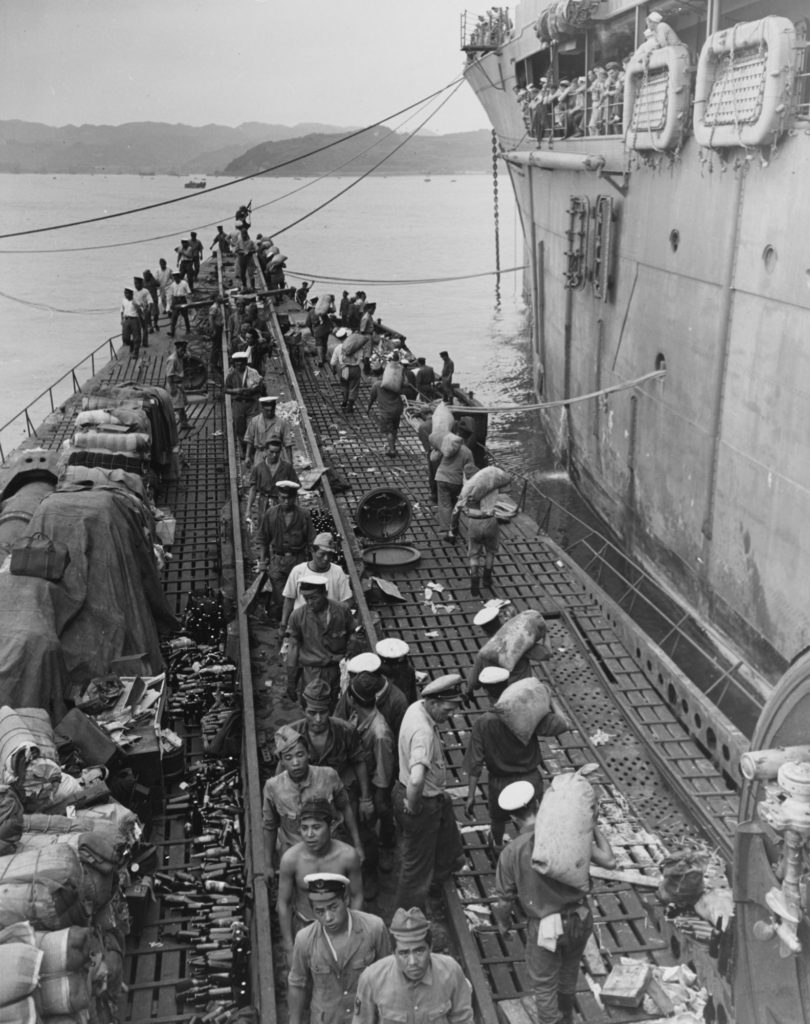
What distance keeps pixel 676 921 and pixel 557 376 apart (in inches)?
775

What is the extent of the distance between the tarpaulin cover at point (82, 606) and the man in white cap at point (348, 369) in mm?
8764

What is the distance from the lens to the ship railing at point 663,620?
1221 cm

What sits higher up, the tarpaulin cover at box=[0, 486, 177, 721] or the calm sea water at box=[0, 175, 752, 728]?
the tarpaulin cover at box=[0, 486, 177, 721]

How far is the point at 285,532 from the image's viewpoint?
8.94m

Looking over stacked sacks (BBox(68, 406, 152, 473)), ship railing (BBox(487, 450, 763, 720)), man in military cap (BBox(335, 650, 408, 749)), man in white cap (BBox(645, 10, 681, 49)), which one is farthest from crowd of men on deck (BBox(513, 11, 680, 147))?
man in military cap (BBox(335, 650, 408, 749))

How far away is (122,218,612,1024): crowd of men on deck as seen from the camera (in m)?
4.16

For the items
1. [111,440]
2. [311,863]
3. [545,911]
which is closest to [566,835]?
[545,911]

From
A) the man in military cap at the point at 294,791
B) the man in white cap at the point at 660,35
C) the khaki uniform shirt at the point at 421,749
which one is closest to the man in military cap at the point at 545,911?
the khaki uniform shirt at the point at 421,749

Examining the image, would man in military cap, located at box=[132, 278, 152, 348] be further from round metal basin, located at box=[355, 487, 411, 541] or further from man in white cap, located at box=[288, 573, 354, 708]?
man in white cap, located at box=[288, 573, 354, 708]

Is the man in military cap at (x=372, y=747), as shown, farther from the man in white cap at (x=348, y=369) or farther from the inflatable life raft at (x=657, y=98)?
the man in white cap at (x=348, y=369)

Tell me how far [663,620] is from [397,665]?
10.0 metres

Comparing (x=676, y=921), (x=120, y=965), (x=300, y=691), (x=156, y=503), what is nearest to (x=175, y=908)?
(x=120, y=965)

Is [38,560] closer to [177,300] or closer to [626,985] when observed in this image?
[626,985]

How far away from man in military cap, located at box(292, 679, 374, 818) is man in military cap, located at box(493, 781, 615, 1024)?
1.01m
